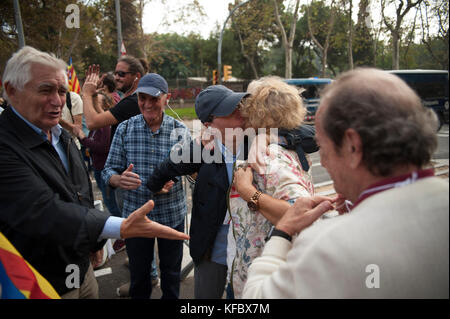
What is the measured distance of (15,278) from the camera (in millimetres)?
1115

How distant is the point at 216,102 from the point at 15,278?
1.38 metres

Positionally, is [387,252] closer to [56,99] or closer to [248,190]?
[248,190]

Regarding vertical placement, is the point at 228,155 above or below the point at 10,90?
below

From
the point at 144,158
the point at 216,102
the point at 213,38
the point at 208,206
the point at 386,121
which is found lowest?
the point at 208,206

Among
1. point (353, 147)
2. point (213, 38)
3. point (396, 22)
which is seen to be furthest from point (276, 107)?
point (213, 38)

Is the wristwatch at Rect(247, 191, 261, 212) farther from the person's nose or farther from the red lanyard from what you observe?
the person's nose

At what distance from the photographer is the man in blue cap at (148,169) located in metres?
2.63

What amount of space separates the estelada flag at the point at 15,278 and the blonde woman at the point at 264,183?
2.99 ft

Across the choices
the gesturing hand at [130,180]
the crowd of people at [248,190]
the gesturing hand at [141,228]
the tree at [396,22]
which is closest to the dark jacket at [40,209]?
the crowd of people at [248,190]

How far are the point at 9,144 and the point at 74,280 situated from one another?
31.1 inches

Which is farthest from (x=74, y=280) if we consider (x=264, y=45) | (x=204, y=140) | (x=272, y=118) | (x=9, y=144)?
(x=264, y=45)

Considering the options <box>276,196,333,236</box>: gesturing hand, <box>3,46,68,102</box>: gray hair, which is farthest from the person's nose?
<box>276,196,333,236</box>: gesturing hand

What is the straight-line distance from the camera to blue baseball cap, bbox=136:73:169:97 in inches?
102

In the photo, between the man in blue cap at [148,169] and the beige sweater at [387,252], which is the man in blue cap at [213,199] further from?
the beige sweater at [387,252]
